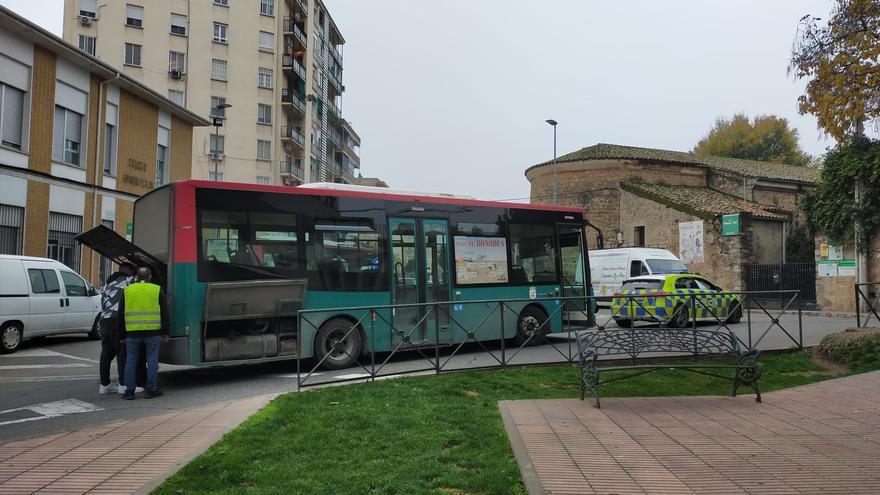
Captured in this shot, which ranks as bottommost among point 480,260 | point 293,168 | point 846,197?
point 480,260

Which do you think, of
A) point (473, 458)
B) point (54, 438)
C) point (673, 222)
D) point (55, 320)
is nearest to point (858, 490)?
point (473, 458)

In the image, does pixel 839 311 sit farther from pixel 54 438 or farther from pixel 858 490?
pixel 54 438

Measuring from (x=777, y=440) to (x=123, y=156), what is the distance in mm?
24829

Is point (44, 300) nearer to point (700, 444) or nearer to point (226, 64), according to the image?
point (700, 444)

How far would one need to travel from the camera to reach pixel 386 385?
310 inches

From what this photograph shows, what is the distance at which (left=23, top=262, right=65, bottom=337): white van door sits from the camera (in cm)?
1358

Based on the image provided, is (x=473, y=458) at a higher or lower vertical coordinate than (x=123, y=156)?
lower

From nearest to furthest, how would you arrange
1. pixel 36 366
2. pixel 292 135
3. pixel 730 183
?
pixel 36 366
pixel 730 183
pixel 292 135

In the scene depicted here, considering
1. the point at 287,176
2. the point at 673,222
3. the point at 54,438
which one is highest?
the point at 287,176

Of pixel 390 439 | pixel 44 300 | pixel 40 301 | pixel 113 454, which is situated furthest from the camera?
pixel 44 300

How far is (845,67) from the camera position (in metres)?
10.7

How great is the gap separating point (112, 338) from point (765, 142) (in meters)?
57.6

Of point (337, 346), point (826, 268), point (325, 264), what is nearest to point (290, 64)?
point (826, 268)

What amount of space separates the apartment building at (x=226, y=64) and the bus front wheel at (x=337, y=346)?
108ft
